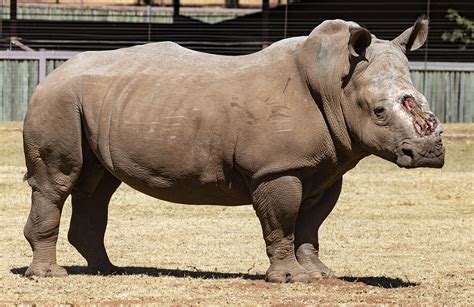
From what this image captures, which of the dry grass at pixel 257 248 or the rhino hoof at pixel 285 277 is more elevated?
the rhino hoof at pixel 285 277

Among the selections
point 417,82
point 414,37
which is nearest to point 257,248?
point 414,37

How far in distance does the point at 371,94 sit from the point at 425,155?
69 centimetres

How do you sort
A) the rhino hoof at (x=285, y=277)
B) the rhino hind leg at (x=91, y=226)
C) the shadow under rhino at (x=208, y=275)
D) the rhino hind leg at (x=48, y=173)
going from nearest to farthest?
the rhino hoof at (x=285, y=277) → the shadow under rhino at (x=208, y=275) → the rhino hind leg at (x=48, y=173) → the rhino hind leg at (x=91, y=226)

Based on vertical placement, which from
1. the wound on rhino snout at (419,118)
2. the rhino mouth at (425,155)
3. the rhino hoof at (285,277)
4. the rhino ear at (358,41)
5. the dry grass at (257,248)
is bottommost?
the dry grass at (257,248)

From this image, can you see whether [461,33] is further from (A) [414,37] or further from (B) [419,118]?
(B) [419,118]

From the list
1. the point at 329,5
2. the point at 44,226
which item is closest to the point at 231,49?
the point at 329,5

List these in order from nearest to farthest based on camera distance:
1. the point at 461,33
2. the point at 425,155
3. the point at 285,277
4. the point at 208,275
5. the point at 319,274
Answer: the point at 425,155 < the point at 285,277 < the point at 319,274 < the point at 208,275 < the point at 461,33

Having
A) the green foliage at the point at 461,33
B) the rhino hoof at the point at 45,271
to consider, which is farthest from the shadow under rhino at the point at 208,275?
the green foliage at the point at 461,33

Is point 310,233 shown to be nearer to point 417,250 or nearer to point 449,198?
point 417,250

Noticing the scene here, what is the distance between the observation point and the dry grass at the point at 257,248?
10086 mm

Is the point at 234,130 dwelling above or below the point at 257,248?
above

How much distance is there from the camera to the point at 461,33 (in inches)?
1252

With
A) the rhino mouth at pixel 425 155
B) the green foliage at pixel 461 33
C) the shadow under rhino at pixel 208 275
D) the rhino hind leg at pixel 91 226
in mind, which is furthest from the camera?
the green foliage at pixel 461 33

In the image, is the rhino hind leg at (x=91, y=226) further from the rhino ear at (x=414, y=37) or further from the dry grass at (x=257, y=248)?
the rhino ear at (x=414, y=37)
